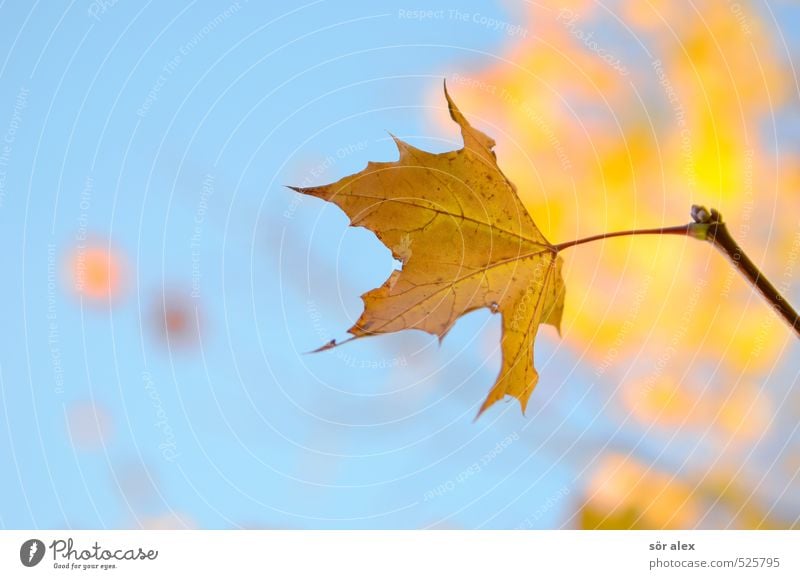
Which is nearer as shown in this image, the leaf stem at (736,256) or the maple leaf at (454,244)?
the leaf stem at (736,256)

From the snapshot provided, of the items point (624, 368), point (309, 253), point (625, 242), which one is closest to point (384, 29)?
point (309, 253)

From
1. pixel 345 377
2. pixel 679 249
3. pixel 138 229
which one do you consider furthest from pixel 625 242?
pixel 138 229

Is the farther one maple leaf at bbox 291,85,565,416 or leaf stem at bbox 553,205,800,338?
maple leaf at bbox 291,85,565,416

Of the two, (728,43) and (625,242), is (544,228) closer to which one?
(625,242)

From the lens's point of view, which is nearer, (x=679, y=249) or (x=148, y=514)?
(x=148, y=514)

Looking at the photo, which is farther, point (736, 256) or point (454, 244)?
point (454, 244)

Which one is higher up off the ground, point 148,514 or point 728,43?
point 728,43
